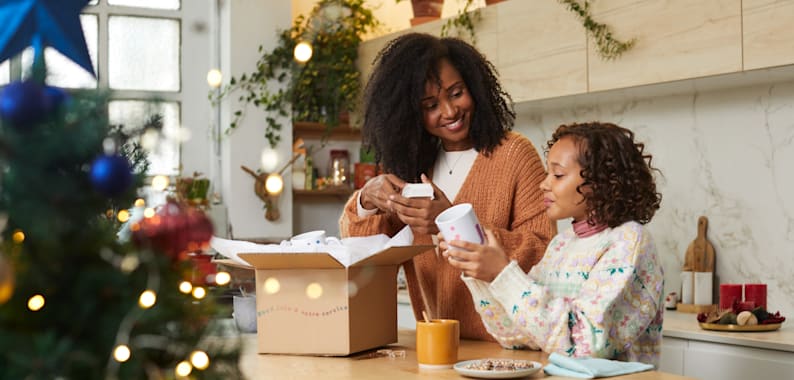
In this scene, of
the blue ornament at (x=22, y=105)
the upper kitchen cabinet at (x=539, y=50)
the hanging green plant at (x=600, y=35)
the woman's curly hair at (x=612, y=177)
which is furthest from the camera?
the upper kitchen cabinet at (x=539, y=50)

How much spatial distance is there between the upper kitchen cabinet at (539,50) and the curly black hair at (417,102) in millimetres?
1009

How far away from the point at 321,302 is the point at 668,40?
1.50 metres

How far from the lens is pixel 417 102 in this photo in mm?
1817

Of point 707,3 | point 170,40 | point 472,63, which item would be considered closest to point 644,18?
point 707,3

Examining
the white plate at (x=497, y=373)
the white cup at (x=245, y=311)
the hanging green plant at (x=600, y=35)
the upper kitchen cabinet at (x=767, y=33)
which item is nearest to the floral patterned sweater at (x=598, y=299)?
the white plate at (x=497, y=373)

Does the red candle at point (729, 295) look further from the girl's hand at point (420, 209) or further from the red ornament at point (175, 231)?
the red ornament at point (175, 231)

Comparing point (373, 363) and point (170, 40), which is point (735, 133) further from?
point (170, 40)

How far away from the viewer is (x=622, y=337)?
1.40 meters

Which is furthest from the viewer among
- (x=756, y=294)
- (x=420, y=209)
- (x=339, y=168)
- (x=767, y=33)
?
(x=339, y=168)

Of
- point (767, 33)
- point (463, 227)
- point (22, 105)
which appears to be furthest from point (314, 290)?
point (767, 33)

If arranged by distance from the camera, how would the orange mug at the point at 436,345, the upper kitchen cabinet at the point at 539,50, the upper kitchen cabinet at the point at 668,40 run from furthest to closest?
1. the upper kitchen cabinet at the point at 539,50
2. the upper kitchen cabinet at the point at 668,40
3. the orange mug at the point at 436,345

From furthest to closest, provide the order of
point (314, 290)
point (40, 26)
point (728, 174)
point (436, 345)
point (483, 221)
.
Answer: point (728, 174), point (483, 221), point (314, 290), point (436, 345), point (40, 26)

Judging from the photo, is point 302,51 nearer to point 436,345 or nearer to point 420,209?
point 420,209

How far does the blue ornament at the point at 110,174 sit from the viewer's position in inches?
17.6
